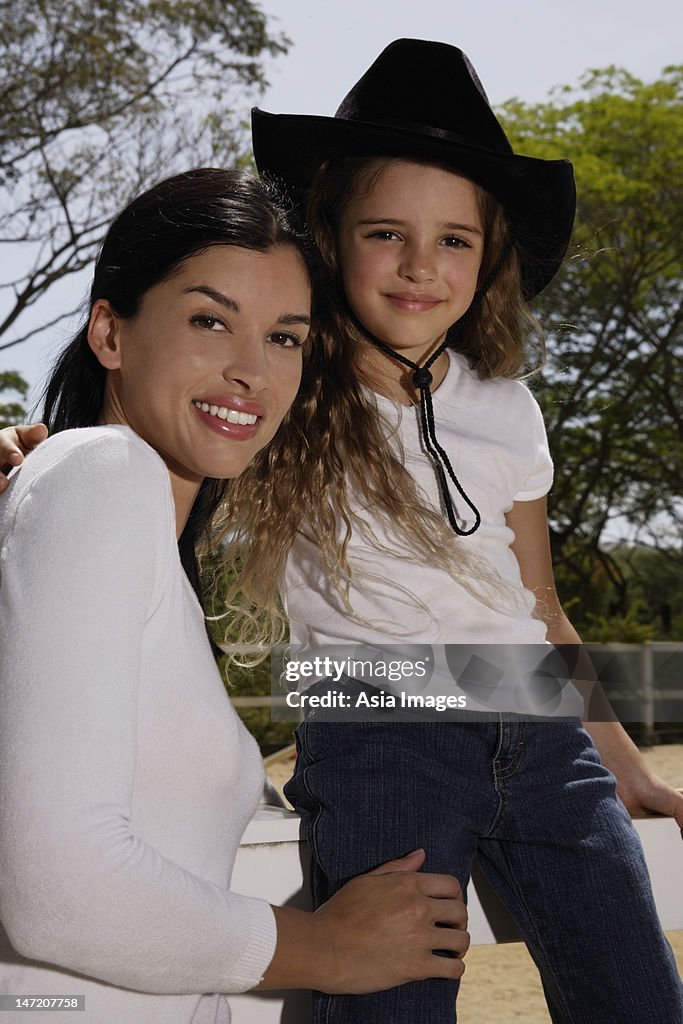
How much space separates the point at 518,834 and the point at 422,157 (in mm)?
1045

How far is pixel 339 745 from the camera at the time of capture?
5.18ft

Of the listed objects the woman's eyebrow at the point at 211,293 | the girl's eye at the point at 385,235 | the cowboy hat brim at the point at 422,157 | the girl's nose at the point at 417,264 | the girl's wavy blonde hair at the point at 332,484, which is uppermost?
the cowboy hat brim at the point at 422,157

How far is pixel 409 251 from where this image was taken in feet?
5.93

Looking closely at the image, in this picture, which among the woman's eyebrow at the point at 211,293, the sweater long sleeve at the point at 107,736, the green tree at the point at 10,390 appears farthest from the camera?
the green tree at the point at 10,390

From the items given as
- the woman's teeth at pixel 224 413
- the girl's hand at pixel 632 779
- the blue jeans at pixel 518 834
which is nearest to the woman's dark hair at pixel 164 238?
the woman's teeth at pixel 224 413

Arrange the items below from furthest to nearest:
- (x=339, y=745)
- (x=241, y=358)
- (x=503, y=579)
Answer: (x=503, y=579) < (x=339, y=745) < (x=241, y=358)

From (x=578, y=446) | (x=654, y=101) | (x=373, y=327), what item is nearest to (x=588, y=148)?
(x=654, y=101)

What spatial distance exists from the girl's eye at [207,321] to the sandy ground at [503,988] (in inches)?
164

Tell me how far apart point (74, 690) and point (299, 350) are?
0.63m

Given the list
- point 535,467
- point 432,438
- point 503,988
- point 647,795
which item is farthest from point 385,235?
point 503,988

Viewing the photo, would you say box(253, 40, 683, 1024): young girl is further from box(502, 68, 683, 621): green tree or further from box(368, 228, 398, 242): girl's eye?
box(502, 68, 683, 621): green tree

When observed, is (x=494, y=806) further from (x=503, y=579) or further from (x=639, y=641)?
(x=639, y=641)

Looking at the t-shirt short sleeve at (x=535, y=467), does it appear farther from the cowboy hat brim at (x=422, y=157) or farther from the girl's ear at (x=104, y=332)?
the girl's ear at (x=104, y=332)

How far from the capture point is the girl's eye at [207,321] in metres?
1.30
